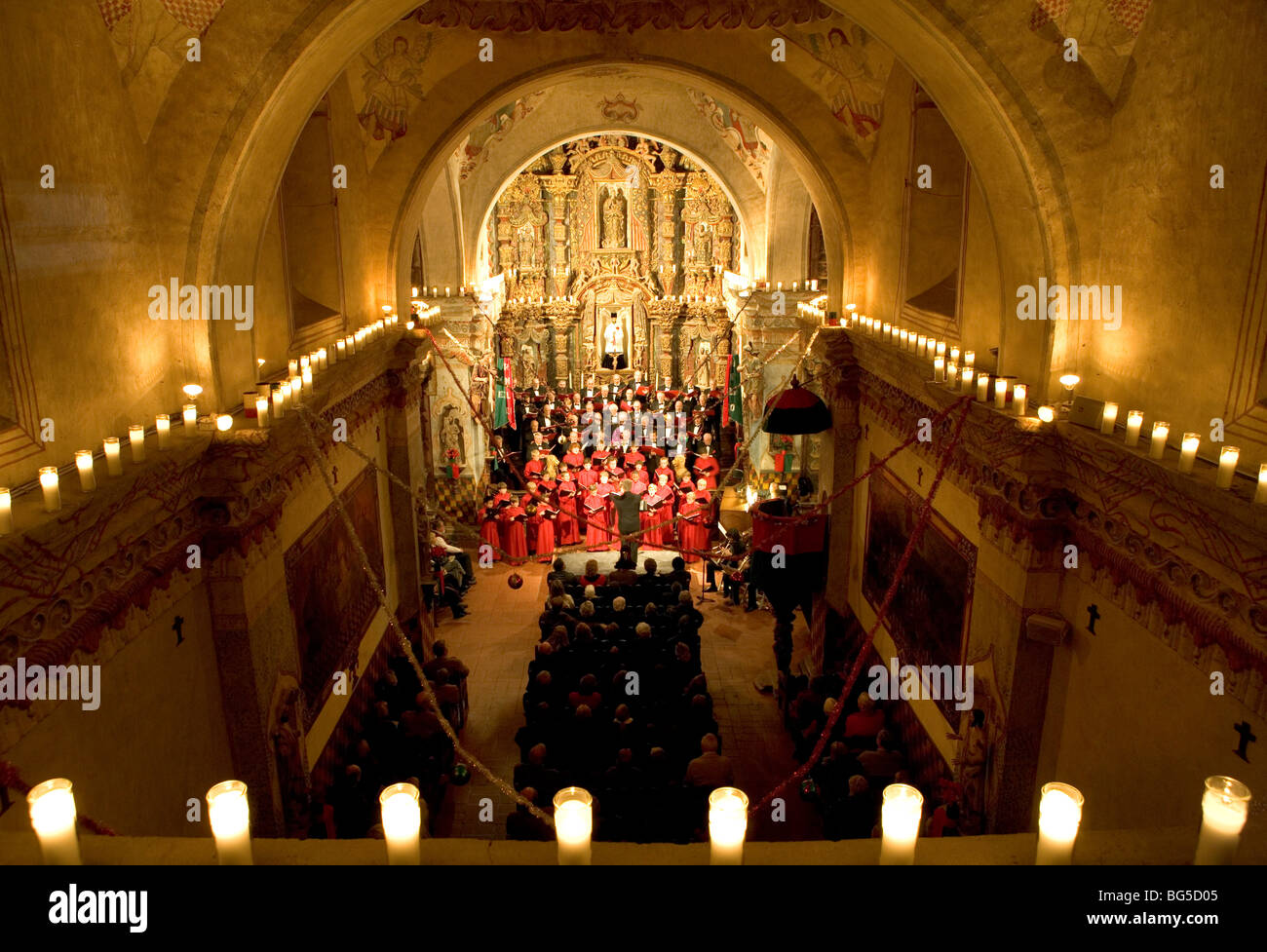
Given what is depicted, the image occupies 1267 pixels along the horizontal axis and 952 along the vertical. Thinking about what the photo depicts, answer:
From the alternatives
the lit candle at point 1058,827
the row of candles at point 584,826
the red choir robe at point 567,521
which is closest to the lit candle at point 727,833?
the row of candles at point 584,826

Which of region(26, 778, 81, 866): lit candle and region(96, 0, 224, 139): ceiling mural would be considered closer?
region(26, 778, 81, 866): lit candle

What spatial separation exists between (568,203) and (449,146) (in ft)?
46.0

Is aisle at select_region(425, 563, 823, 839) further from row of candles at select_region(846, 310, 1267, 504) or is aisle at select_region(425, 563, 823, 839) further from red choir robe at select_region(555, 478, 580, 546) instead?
row of candles at select_region(846, 310, 1267, 504)

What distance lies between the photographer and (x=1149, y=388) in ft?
17.3

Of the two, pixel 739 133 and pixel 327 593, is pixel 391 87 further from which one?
pixel 739 133

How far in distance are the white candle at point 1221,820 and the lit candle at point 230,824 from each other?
2840mm

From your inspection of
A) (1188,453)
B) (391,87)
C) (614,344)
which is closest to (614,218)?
(614,344)

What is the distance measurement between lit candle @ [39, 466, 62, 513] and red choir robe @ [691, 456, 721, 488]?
13571mm

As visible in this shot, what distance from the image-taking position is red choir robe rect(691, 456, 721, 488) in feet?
56.1

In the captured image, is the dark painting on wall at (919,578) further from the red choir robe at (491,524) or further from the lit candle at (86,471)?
the red choir robe at (491,524)

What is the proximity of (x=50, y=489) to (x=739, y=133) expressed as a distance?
15.4m

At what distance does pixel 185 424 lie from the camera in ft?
17.9

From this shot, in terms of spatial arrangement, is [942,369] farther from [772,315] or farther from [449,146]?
[772,315]

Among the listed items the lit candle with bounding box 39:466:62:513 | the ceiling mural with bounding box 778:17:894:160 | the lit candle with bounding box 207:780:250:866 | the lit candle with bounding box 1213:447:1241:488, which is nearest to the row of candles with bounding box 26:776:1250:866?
the lit candle with bounding box 207:780:250:866
